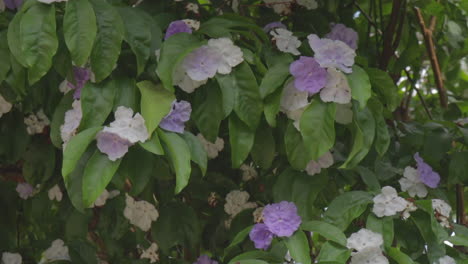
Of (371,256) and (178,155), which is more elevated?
(178,155)

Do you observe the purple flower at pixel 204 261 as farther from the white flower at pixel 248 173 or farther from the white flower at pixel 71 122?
the white flower at pixel 71 122

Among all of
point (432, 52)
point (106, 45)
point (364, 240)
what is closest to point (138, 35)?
point (106, 45)

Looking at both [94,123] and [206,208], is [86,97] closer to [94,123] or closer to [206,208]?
[94,123]

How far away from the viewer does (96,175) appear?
3.65ft

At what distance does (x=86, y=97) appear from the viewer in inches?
46.9

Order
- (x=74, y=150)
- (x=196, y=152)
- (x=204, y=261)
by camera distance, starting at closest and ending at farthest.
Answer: (x=74, y=150) < (x=196, y=152) < (x=204, y=261)

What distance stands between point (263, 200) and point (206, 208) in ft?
0.45

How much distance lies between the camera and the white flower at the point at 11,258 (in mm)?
1765

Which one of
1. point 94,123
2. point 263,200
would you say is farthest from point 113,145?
point 263,200

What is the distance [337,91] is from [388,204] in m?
0.23

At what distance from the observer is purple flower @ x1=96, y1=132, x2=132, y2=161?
113cm

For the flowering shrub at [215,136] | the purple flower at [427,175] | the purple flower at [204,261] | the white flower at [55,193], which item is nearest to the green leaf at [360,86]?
the flowering shrub at [215,136]

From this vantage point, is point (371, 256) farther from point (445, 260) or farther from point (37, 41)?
point (37, 41)

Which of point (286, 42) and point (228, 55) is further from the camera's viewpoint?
point (286, 42)
